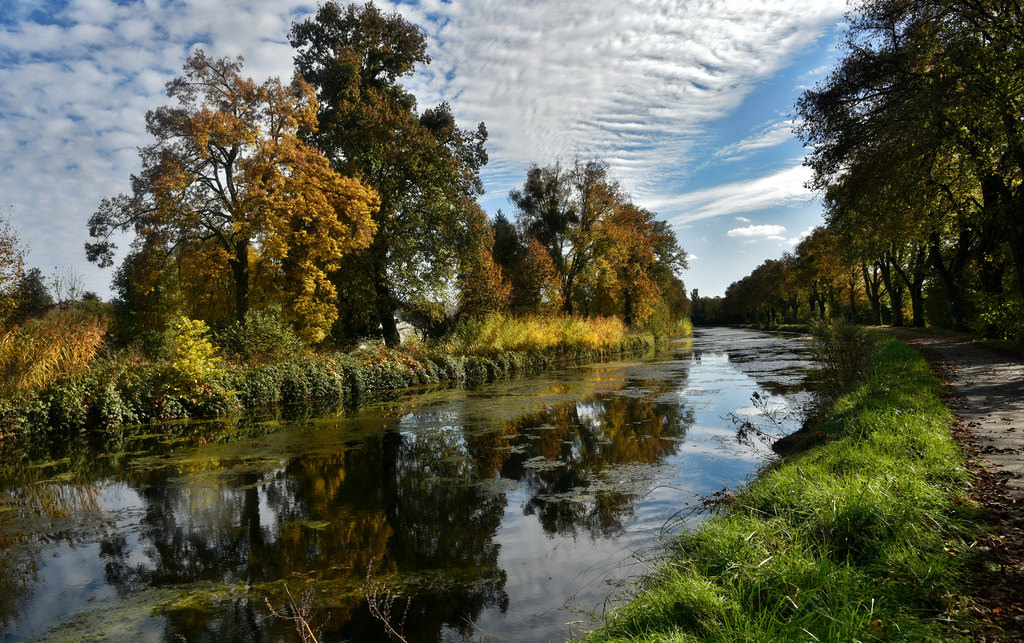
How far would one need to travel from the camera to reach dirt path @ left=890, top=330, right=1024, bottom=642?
7.80ft

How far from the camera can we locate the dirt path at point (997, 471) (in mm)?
2379

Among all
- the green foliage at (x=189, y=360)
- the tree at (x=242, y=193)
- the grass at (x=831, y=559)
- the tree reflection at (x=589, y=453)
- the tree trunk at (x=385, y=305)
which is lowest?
the tree reflection at (x=589, y=453)

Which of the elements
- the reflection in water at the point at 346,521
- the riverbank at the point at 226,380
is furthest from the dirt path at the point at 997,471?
the riverbank at the point at 226,380

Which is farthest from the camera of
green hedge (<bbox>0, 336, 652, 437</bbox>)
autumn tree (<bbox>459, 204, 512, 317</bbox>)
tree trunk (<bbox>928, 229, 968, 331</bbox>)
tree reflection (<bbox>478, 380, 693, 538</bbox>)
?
autumn tree (<bbox>459, 204, 512, 317</bbox>)

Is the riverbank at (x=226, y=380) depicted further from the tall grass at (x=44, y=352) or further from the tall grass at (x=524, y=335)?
the tall grass at (x=44, y=352)

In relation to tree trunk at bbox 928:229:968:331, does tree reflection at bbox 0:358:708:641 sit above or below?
below

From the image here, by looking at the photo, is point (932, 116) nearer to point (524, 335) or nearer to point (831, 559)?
point (831, 559)

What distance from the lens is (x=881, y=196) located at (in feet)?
42.0

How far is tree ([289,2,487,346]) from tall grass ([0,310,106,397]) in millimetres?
10816

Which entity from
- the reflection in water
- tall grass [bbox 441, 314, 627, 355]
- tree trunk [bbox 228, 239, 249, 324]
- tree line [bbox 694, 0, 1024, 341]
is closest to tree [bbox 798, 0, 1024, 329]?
tree line [bbox 694, 0, 1024, 341]

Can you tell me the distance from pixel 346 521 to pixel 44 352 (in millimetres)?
9056

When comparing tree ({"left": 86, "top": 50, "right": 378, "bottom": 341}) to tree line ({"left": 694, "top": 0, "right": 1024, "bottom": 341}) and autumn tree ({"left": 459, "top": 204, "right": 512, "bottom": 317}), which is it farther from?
tree line ({"left": 694, "top": 0, "right": 1024, "bottom": 341})

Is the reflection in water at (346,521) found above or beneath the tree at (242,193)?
beneath

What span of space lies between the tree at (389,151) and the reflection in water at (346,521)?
498 inches
